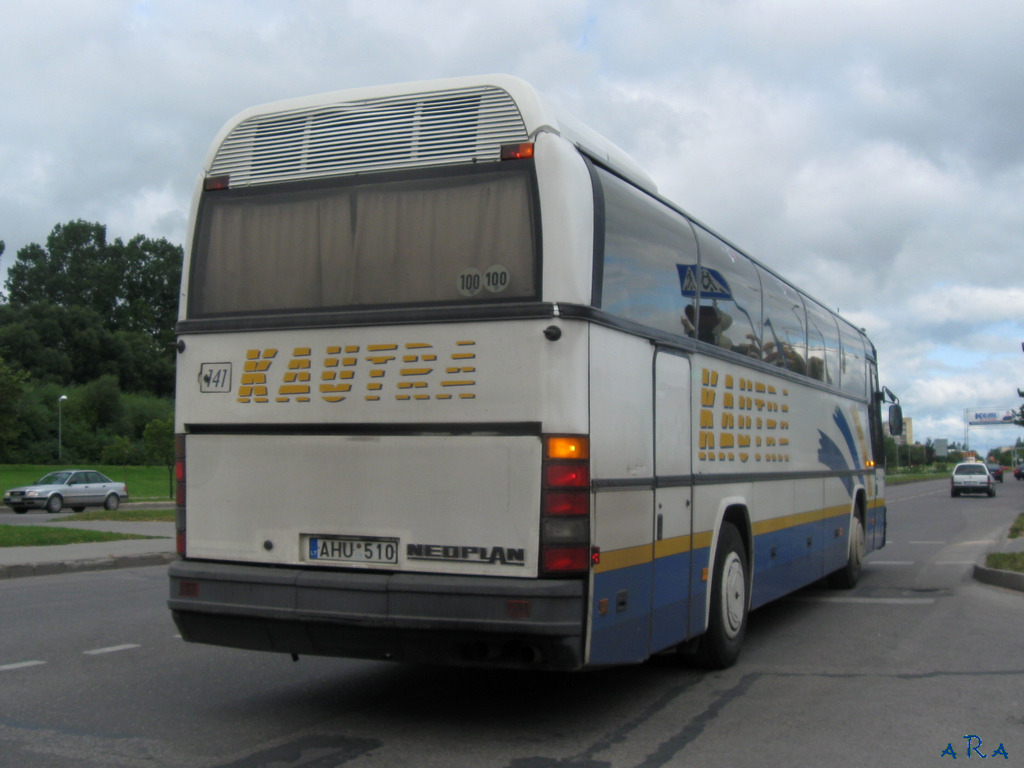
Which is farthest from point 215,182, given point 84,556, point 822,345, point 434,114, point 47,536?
point 47,536

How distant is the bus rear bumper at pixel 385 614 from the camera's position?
18.2ft

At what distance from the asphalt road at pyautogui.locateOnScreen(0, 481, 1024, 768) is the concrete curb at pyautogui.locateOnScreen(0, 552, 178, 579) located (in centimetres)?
460

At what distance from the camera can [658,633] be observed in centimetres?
662

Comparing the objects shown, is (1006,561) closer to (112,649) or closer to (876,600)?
(876,600)

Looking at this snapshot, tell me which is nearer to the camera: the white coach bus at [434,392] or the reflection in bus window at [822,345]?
the white coach bus at [434,392]

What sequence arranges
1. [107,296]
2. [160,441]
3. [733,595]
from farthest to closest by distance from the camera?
1. [107,296]
2. [160,441]
3. [733,595]

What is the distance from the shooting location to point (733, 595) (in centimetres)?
821

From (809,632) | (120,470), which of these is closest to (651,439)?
(809,632)

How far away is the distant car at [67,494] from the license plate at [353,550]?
34933mm

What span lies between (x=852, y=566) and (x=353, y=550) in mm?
9070

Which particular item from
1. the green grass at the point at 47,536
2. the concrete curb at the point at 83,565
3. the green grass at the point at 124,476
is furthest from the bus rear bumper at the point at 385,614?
the green grass at the point at 124,476

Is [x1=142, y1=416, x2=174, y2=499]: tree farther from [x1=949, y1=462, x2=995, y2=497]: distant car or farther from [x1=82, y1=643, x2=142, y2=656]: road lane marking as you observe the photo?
[x1=949, y1=462, x2=995, y2=497]: distant car

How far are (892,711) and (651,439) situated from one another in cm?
231

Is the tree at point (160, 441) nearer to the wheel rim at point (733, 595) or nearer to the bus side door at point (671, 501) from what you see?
the wheel rim at point (733, 595)
